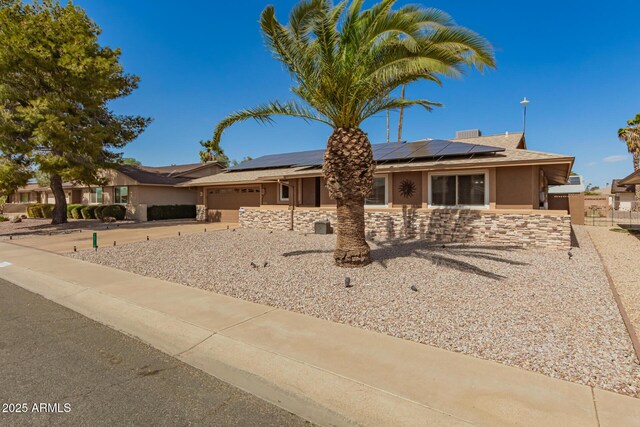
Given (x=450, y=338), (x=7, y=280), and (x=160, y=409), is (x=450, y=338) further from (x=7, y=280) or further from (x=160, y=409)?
(x=7, y=280)

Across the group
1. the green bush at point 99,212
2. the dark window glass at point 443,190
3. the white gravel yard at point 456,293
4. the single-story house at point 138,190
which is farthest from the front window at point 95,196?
the dark window glass at point 443,190

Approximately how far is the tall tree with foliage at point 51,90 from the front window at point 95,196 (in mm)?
9361

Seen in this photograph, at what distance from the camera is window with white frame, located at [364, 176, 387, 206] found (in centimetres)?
1655

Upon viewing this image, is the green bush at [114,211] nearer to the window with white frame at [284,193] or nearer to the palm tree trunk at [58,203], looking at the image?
the palm tree trunk at [58,203]

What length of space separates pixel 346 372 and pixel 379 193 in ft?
43.9

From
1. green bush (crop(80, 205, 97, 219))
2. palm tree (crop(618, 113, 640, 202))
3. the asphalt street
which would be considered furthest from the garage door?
palm tree (crop(618, 113, 640, 202))

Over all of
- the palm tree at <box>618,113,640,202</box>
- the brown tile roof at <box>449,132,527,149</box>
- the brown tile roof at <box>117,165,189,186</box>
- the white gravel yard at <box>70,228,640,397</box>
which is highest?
the palm tree at <box>618,113,640,202</box>

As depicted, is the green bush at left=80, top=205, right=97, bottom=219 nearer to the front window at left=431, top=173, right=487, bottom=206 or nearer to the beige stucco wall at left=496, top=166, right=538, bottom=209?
the front window at left=431, top=173, right=487, bottom=206

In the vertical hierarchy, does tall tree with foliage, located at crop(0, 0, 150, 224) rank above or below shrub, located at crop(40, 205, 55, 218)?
above

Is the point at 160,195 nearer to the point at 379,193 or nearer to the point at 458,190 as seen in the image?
the point at 379,193

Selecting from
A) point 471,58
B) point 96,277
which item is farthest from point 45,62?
point 471,58

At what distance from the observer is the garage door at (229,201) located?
23906 mm

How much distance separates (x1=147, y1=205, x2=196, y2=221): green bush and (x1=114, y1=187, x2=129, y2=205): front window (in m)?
2.77

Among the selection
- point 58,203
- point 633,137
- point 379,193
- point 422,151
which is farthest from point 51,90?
point 633,137
